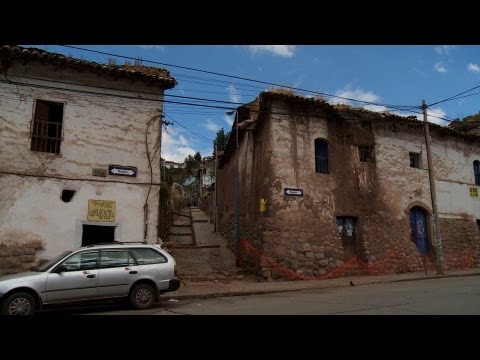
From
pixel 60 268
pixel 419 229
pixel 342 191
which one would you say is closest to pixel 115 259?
pixel 60 268

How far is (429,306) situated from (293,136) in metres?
10.4

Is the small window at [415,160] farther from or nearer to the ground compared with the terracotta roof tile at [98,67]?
nearer to the ground

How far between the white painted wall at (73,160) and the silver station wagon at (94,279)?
3.83m

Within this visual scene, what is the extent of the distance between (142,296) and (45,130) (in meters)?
7.37

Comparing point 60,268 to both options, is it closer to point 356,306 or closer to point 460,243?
point 356,306

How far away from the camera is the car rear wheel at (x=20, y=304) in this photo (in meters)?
9.10

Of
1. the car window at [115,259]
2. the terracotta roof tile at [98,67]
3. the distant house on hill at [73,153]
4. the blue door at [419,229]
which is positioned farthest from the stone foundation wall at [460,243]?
the car window at [115,259]

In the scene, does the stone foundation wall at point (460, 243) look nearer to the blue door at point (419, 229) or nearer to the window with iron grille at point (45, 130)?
the blue door at point (419, 229)

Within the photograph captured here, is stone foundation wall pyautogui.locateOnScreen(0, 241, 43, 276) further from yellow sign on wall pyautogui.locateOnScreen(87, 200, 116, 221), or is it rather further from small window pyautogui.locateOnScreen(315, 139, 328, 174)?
small window pyautogui.locateOnScreen(315, 139, 328, 174)

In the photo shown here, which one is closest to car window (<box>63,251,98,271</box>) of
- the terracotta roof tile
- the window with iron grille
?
the window with iron grille

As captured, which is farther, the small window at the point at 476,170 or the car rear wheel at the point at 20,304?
the small window at the point at 476,170

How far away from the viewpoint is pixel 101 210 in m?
14.6

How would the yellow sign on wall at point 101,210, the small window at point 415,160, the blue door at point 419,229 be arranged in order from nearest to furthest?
the yellow sign on wall at point 101,210
the blue door at point 419,229
the small window at point 415,160
